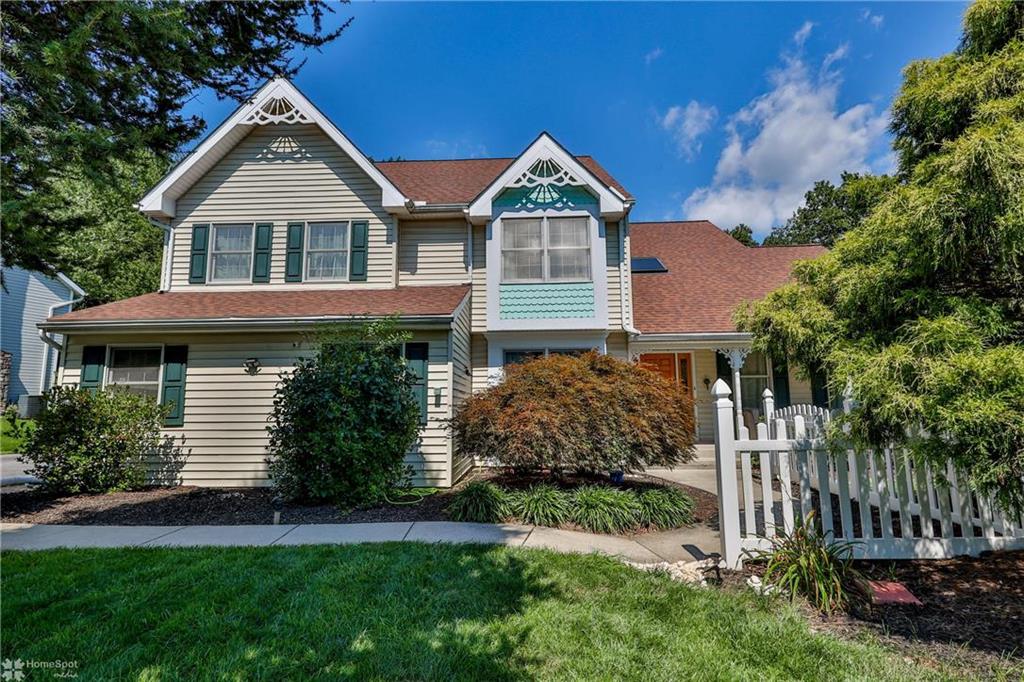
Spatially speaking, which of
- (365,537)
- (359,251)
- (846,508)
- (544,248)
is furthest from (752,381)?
(365,537)

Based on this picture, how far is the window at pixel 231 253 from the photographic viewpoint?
10.6 m

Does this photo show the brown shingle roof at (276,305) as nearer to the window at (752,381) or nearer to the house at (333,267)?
the house at (333,267)

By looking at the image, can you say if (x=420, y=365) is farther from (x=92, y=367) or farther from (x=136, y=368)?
(x=92, y=367)

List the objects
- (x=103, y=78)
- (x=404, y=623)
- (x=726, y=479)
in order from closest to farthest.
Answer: (x=404, y=623)
(x=726, y=479)
(x=103, y=78)

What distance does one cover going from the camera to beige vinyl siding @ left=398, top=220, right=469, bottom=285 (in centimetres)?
1084

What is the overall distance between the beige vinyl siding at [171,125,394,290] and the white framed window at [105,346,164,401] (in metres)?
2.02

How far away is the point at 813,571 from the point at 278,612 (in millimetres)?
3867

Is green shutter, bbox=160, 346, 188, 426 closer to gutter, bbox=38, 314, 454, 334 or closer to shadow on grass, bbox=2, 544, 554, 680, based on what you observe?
gutter, bbox=38, 314, 454, 334

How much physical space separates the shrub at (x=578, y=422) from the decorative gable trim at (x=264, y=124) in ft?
18.7

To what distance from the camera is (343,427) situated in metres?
6.55

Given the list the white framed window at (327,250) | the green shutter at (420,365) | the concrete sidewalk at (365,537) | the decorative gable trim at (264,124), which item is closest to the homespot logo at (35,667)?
the concrete sidewalk at (365,537)

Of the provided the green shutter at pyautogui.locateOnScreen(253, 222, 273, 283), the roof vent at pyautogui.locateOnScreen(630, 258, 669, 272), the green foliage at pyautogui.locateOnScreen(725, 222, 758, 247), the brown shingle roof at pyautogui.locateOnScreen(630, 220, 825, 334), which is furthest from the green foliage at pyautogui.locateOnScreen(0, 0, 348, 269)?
the green foliage at pyautogui.locateOnScreen(725, 222, 758, 247)

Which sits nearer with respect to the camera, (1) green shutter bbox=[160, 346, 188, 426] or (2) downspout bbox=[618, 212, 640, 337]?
(1) green shutter bbox=[160, 346, 188, 426]

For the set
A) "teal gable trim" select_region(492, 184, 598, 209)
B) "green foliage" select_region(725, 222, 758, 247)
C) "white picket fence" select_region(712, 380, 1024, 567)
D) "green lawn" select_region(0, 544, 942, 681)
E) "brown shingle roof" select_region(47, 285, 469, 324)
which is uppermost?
"green foliage" select_region(725, 222, 758, 247)
